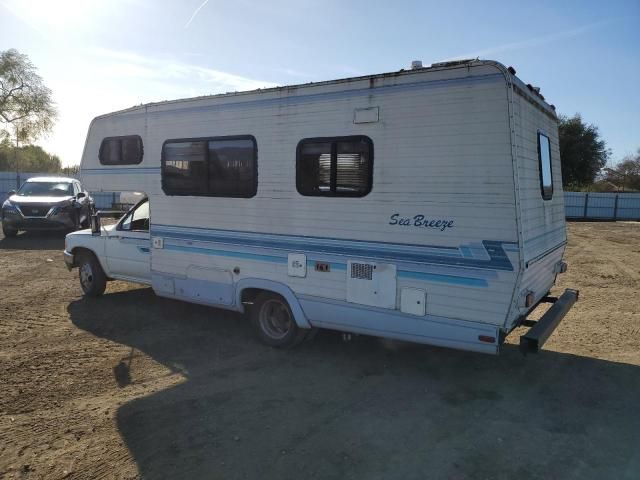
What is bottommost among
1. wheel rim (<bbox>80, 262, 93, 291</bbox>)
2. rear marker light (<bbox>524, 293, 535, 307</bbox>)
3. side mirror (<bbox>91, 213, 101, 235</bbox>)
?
rear marker light (<bbox>524, 293, 535, 307</bbox>)

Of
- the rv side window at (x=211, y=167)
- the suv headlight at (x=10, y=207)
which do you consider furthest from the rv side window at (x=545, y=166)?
the suv headlight at (x=10, y=207)

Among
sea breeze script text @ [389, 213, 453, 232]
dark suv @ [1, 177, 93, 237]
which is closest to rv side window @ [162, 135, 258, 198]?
sea breeze script text @ [389, 213, 453, 232]

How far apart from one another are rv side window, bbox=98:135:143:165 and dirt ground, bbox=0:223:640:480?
2.15 meters

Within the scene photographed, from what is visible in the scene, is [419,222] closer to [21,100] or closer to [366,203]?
[366,203]

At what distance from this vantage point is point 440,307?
451 centimetres

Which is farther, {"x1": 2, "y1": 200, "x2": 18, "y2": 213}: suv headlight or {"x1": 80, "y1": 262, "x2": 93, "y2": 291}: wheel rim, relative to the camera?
{"x1": 2, "y1": 200, "x2": 18, "y2": 213}: suv headlight

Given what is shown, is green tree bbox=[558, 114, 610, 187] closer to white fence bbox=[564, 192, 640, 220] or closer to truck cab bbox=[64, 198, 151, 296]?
white fence bbox=[564, 192, 640, 220]

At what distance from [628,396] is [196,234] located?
487 centimetres

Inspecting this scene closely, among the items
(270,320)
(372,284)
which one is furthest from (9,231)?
(372,284)

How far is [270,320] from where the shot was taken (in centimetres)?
582

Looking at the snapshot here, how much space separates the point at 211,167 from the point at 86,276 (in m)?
3.45

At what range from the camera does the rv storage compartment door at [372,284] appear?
15.6 feet

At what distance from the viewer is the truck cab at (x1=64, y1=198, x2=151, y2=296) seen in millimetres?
7082

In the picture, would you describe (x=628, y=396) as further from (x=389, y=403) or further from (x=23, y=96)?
(x=23, y=96)
